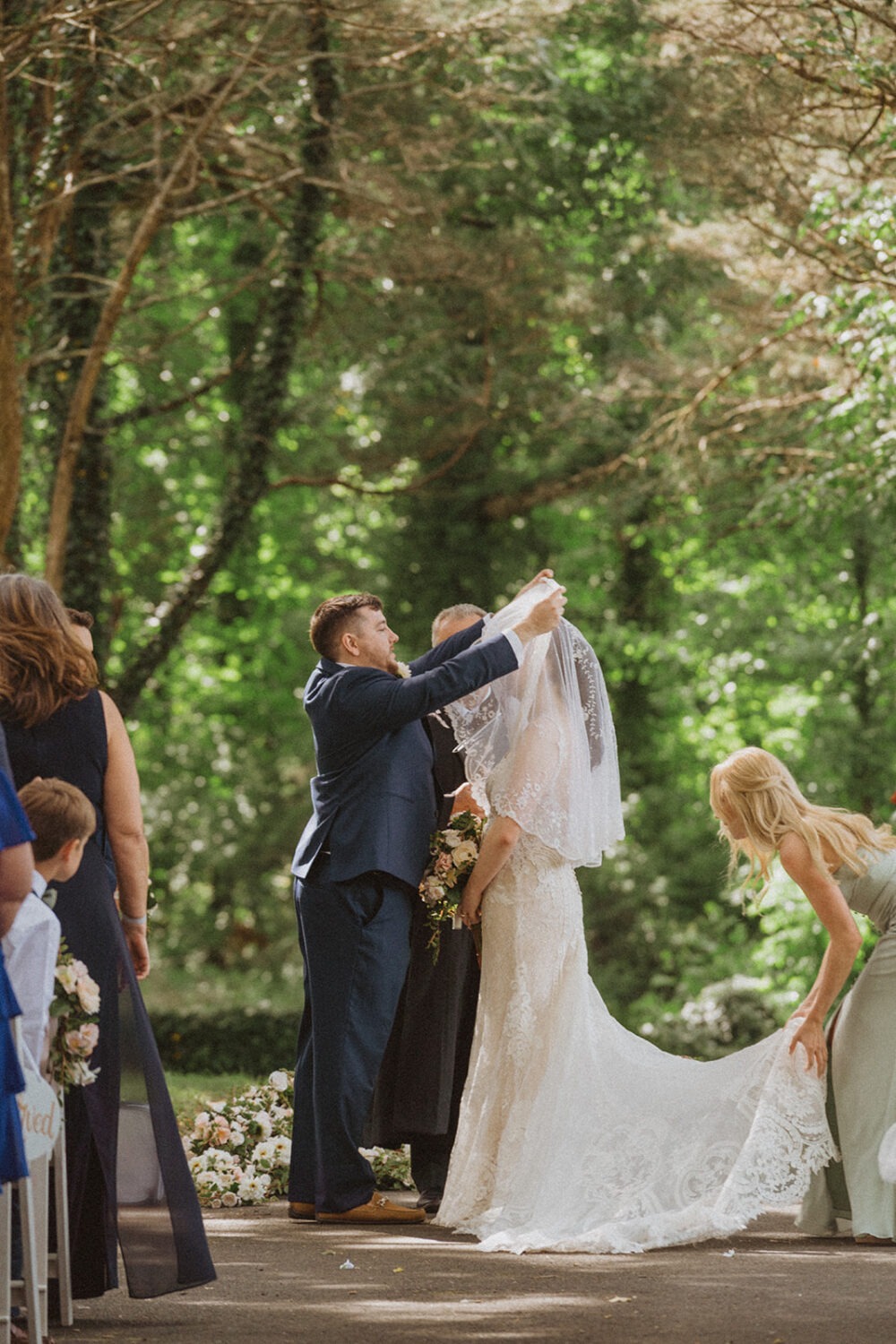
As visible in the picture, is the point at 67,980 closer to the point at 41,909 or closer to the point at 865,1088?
the point at 41,909

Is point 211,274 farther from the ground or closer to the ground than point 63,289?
farther from the ground

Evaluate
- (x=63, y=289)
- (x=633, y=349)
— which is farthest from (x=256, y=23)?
(x=633, y=349)

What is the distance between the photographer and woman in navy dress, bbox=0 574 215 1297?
4766 mm

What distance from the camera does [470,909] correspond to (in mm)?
6406

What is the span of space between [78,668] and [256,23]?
27.9ft

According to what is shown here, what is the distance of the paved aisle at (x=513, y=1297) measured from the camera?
4332 millimetres

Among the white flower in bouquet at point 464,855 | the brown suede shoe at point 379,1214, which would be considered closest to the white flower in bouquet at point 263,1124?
the brown suede shoe at point 379,1214

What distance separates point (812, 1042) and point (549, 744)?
1.39 m

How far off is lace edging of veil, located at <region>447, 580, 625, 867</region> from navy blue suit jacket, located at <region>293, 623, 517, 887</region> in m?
0.25

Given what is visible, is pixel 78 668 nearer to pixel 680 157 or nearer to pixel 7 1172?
pixel 7 1172

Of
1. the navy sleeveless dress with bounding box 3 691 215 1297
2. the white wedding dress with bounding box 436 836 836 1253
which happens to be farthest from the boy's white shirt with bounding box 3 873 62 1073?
the white wedding dress with bounding box 436 836 836 1253

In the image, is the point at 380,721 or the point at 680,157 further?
the point at 680,157

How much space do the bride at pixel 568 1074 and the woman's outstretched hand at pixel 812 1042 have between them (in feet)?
0.06

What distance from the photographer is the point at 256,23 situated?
12055 millimetres
